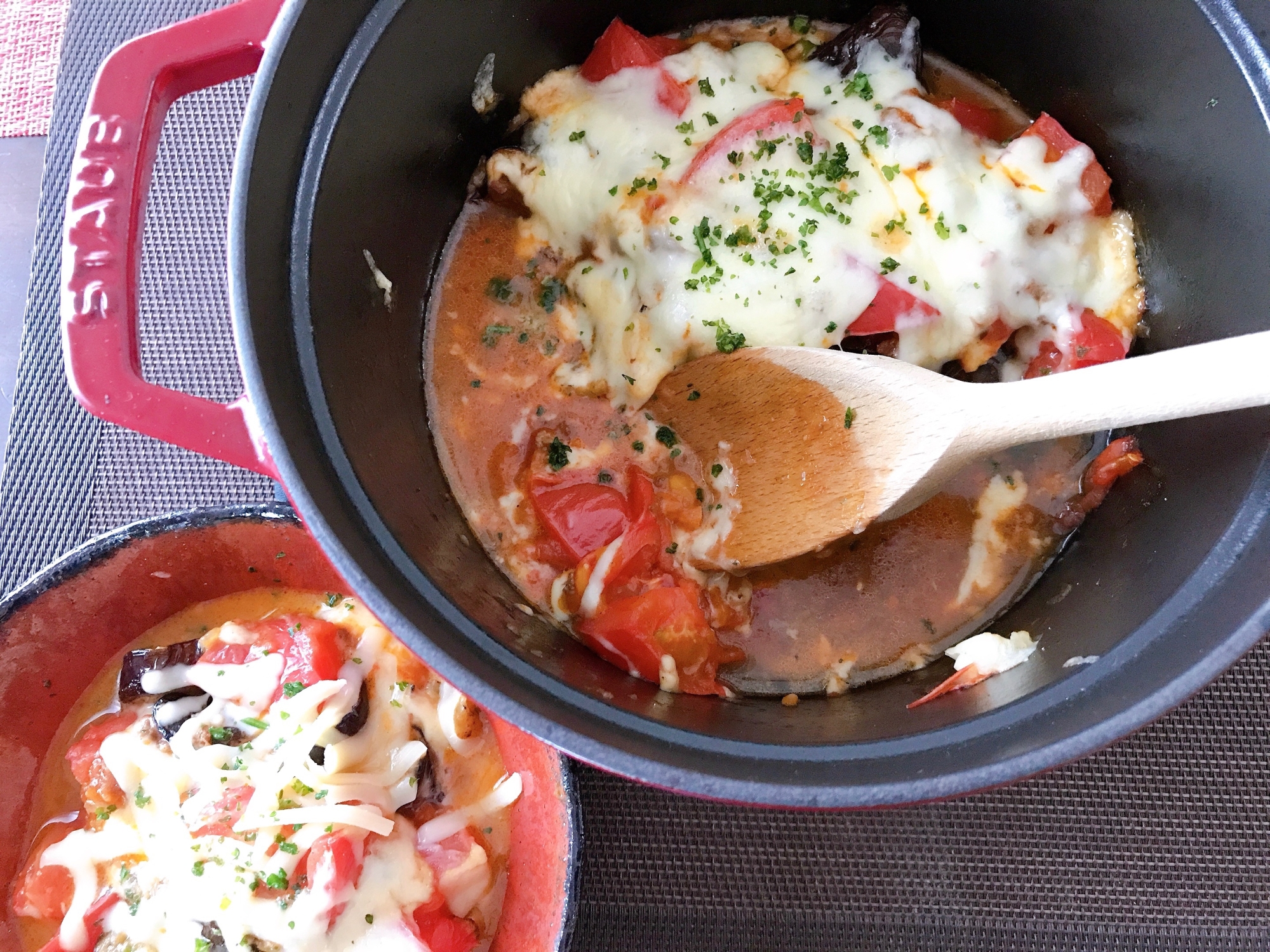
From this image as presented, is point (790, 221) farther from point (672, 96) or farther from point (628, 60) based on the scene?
point (628, 60)

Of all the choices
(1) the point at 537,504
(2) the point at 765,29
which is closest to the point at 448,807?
(1) the point at 537,504

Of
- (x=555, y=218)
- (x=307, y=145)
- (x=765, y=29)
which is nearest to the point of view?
(x=307, y=145)

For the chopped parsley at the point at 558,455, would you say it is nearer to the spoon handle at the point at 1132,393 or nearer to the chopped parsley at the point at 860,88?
the spoon handle at the point at 1132,393

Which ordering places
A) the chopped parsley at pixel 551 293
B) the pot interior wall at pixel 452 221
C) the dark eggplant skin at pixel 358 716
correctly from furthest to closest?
the chopped parsley at pixel 551 293
the dark eggplant skin at pixel 358 716
the pot interior wall at pixel 452 221

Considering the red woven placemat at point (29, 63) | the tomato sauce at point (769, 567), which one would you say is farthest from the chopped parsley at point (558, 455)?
the red woven placemat at point (29, 63)

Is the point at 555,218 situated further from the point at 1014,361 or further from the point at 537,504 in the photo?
the point at 1014,361

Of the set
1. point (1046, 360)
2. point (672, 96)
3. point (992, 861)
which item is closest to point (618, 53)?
point (672, 96)

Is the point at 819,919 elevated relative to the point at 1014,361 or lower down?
lower down
